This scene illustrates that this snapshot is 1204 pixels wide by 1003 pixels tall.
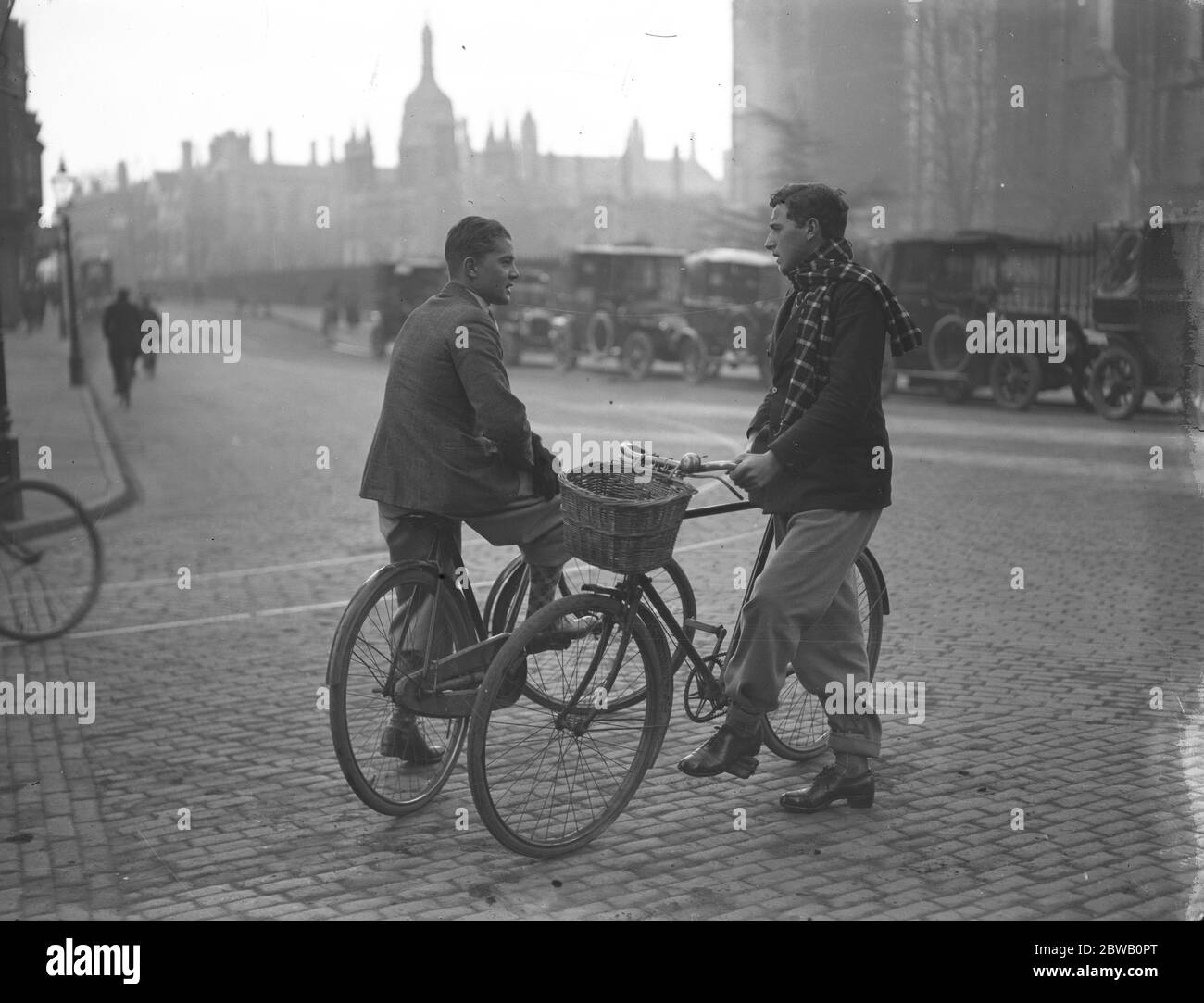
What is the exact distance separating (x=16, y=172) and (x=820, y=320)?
7810mm

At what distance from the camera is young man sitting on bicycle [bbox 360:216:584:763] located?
14.7ft

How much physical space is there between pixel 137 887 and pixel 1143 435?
583 inches

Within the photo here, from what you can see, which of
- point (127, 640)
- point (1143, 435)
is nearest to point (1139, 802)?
point (127, 640)

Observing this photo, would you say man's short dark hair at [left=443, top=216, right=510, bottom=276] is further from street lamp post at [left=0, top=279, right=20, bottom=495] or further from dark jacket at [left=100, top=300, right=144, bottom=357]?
dark jacket at [left=100, top=300, right=144, bottom=357]

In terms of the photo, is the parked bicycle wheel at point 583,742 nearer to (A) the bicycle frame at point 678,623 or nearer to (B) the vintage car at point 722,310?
(A) the bicycle frame at point 678,623

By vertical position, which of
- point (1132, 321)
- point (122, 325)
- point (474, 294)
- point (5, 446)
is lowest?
point (5, 446)

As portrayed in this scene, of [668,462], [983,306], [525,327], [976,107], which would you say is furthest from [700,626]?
[525,327]

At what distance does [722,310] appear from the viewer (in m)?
27.1

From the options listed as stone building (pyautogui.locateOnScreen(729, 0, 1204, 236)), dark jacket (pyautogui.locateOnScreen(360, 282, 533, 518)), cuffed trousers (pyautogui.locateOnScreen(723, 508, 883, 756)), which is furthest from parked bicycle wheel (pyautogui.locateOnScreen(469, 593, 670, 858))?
stone building (pyautogui.locateOnScreen(729, 0, 1204, 236))

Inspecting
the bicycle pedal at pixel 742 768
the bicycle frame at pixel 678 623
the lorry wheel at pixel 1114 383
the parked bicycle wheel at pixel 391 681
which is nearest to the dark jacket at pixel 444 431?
the parked bicycle wheel at pixel 391 681

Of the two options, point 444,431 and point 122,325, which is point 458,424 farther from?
point 122,325

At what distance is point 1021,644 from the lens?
22.0ft

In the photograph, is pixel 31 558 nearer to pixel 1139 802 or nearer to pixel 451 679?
pixel 451 679

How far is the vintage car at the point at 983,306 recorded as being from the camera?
66.8 feet
